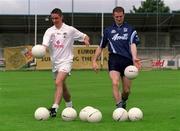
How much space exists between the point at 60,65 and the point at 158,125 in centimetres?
316

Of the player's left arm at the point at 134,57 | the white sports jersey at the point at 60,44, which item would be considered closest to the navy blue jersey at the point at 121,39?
the player's left arm at the point at 134,57

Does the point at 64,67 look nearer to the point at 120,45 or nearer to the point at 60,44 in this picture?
the point at 60,44

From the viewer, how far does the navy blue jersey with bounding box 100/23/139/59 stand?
41.1 feet

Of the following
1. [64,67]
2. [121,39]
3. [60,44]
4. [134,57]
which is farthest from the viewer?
[60,44]

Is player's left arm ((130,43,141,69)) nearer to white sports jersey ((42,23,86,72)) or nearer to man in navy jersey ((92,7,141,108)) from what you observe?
man in navy jersey ((92,7,141,108))

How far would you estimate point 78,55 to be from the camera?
175 feet

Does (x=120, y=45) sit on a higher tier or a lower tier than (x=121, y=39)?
lower

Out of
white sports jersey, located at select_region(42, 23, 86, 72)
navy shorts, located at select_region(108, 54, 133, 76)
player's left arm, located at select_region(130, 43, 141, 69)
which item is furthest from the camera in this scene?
white sports jersey, located at select_region(42, 23, 86, 72)

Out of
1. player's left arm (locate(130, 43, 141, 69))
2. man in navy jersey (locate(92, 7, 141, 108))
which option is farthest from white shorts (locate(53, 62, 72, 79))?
player's left arm (locate(130, 43, 141, 69))

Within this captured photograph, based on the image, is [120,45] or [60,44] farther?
[60,44]

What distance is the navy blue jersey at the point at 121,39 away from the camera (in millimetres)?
12539

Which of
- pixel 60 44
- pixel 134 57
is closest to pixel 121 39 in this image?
pixel 134 57

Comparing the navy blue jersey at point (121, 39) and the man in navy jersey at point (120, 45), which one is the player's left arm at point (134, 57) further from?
the navy blue jersey at point (121, 39)

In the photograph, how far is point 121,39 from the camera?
12539 mm
